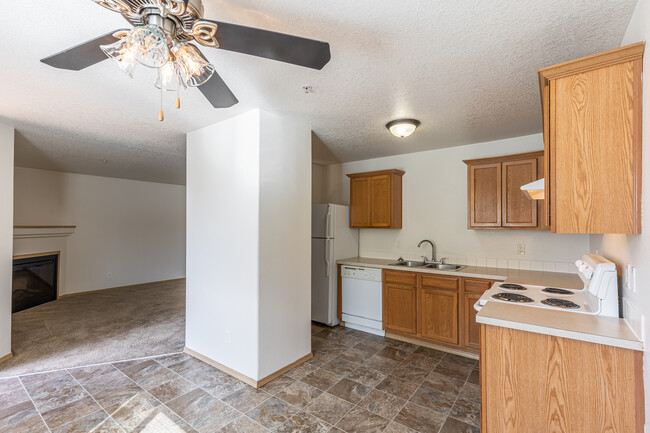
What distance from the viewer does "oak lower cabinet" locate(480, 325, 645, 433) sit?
54.4 inches

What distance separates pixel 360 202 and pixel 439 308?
1.74m

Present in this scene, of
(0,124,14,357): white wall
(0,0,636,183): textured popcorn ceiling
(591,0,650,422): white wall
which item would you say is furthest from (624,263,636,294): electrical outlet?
(0,124,14,357): white wall

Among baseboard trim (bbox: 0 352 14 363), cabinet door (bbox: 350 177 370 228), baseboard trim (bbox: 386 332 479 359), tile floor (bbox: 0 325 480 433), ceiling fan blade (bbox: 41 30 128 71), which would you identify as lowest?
tile floor (bbox: 0 325 480 433)

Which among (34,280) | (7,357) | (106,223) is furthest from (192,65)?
(106,223)

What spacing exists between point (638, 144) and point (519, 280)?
180 centimetres

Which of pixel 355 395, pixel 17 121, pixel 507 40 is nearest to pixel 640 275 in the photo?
pixel 507 40

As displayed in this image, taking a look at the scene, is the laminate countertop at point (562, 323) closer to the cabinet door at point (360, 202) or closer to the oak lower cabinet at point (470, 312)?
the oak lower cabinet at point (470, 312)

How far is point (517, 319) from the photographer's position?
1628 millimetres

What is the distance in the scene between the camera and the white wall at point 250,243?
2695 mm

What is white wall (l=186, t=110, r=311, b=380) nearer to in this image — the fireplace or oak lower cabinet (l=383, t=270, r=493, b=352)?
oak lower cabinet (l=383, t=270, r=493, b=352)

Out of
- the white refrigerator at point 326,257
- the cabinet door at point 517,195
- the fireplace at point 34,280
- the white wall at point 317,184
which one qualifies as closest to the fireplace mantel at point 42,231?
the fireplace at point 34,280

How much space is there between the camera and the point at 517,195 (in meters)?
3.25

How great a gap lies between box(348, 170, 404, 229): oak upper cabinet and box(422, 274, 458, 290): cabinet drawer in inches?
36.6

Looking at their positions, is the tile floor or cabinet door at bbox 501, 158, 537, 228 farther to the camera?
cabinet door at bbox 501, 158, 537, 228
